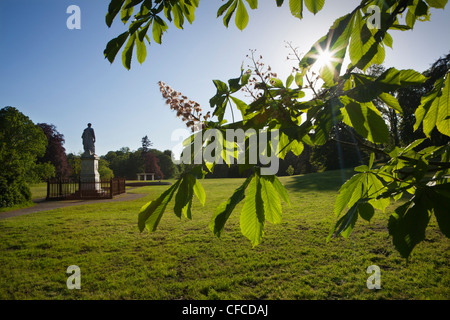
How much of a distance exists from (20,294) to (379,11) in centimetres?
472

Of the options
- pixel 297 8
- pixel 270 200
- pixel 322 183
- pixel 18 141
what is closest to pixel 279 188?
pixel 270 200

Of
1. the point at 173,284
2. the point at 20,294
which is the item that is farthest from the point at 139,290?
the point at 20,294

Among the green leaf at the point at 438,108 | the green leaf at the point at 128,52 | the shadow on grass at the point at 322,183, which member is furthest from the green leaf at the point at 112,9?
the shadow on grass at the point at 322,183

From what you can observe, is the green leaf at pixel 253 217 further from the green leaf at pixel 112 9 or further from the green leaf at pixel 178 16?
the green leaf at pixel 178 16

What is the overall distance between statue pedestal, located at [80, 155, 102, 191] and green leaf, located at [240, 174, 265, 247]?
1613 centimetres

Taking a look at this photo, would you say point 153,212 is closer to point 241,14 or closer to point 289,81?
point 289,81

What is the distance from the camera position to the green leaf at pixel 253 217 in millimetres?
736

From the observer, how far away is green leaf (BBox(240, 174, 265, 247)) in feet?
2.42

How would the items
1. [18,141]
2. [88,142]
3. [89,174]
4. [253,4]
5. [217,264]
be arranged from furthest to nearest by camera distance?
[18,141], [88,142], [89,174], [217,264], [253,4]

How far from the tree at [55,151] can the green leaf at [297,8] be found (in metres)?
43.1

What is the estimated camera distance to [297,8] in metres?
0.77

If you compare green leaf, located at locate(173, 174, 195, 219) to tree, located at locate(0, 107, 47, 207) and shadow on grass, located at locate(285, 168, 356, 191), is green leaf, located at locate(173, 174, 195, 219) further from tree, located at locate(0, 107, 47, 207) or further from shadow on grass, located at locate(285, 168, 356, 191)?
tree, located at locate(0, 107, 47, 207)

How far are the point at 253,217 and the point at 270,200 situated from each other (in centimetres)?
9

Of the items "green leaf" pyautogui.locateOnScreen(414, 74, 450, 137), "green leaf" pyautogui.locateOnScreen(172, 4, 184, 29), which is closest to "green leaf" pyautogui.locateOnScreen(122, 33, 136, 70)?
"green leaf" pyautogui.locateOnScreen(172, 4, 184, 29)
